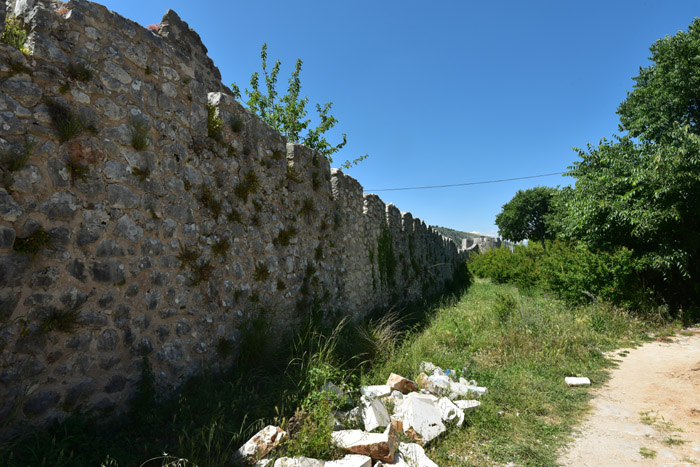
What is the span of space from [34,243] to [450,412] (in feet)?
13.2

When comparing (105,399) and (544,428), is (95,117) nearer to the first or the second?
(105,399)

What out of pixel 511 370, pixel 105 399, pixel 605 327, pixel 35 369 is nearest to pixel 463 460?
pixel 511 370

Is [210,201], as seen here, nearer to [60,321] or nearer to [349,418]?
[60,321]

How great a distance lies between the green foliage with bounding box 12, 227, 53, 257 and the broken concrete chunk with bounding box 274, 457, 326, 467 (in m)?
2.37

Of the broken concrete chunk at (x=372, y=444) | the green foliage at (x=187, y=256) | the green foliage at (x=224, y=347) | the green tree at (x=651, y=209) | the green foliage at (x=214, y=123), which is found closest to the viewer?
the broken concrete chunk at (x=372, y=444)

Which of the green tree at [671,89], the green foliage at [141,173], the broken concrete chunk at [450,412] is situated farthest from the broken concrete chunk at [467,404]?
the green tree at [671,89]

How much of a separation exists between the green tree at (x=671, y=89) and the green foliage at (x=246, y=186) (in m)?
14.4

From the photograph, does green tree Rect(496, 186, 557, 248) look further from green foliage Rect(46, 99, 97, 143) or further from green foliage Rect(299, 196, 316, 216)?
green foliage Rect(46, 99, 97, 143)

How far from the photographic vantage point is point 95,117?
9.62ft

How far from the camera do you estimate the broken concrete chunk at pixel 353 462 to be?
2.64m

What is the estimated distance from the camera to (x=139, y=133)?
324cm

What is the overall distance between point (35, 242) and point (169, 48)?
7.91ft

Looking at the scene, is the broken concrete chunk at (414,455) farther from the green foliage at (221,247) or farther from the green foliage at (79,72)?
the green foliage at (79,72)

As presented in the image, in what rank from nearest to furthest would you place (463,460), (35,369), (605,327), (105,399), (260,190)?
(35,369) < (105,399) < (463,460) < (260,190) < (605,327)
